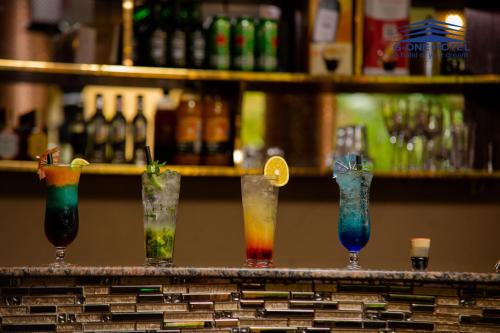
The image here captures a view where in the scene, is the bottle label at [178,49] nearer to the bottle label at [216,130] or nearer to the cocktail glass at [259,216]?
the bottle label at [216,130]

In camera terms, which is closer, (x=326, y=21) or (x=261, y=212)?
(x=261, y=212)

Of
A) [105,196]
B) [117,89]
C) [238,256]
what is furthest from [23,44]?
[238,256]

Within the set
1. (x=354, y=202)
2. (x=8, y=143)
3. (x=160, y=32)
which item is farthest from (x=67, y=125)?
(x=354, y=202)

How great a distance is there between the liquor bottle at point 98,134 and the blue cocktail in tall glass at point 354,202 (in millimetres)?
1430

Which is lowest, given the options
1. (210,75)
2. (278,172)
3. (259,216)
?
(259,216)

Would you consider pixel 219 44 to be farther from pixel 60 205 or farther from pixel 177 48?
pixel 60 205

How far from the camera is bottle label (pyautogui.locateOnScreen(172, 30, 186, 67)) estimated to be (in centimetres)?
291

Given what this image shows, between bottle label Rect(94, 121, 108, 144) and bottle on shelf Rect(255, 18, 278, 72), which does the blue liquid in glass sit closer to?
bottle on shelf Rect(255, 18, 278, 72)

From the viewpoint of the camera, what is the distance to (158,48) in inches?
114

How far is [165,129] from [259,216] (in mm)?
1383

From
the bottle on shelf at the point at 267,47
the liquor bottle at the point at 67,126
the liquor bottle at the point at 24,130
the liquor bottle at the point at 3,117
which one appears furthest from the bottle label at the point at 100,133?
the bottle on shelf at the point at 267,47

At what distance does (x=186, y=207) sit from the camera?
314cm

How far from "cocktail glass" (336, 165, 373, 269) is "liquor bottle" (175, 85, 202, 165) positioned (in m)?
1.28
